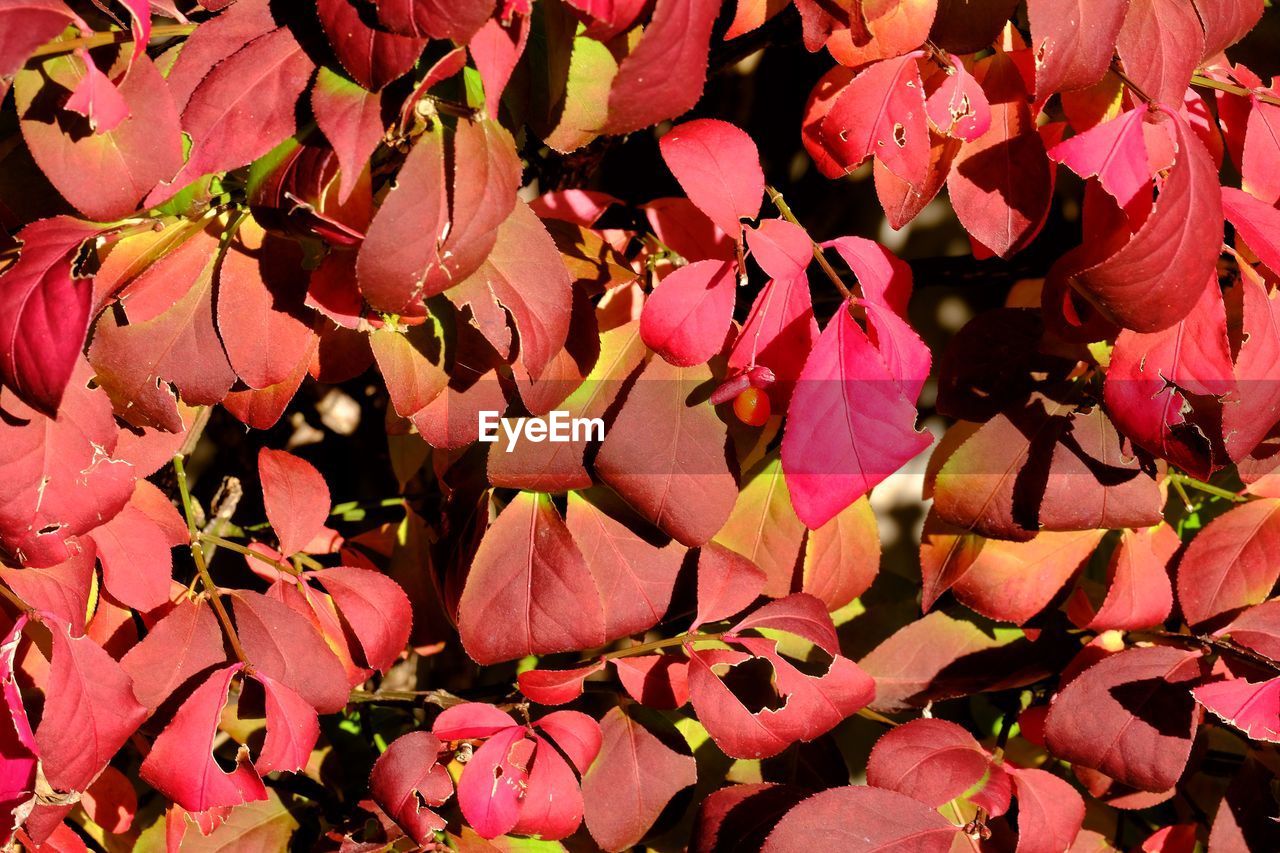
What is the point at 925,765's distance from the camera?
0.96 metres

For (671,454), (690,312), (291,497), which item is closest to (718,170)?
(690,312)

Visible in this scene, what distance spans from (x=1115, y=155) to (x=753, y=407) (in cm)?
31

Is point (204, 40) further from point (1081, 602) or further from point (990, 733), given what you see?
point (990, 733)

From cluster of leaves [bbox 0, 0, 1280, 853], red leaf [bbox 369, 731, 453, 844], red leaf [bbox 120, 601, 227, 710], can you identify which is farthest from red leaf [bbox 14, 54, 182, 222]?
red leaf [bbox 369, 731, 453, 844]

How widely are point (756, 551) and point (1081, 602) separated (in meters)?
0.35


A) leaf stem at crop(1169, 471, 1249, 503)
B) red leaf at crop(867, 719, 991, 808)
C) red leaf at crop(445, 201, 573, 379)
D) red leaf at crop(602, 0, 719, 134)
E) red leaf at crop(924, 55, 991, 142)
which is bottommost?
red leaf at crop(867, 719, 991, 808)

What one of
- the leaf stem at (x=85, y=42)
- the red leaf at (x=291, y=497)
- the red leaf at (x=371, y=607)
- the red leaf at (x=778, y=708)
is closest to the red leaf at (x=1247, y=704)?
the red leaf at (x=778, y=708)

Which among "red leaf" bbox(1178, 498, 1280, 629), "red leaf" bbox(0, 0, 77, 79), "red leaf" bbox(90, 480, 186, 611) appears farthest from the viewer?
"red leaf" bbox(1178, 498, 1280, 629)

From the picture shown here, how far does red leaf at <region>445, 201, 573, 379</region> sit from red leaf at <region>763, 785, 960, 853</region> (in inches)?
18.4

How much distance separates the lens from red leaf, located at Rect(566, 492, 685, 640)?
3.13 ft

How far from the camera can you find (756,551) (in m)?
1.03

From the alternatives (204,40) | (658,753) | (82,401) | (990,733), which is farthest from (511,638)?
(990,733)

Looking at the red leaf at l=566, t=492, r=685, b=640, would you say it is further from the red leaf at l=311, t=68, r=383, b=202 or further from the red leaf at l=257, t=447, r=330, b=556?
the red leaf at l=311, t=68, r=383, b=202

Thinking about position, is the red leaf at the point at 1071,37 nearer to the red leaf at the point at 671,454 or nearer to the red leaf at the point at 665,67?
the red leaf at the point at 665,67
